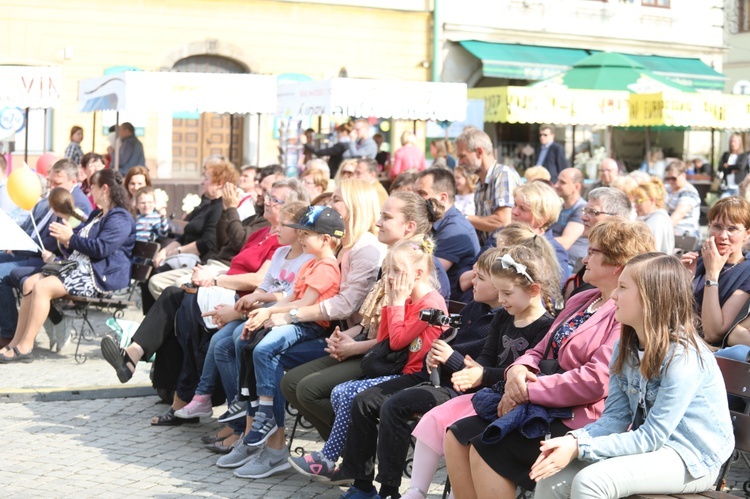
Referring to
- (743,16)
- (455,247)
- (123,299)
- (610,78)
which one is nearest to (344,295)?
(455,247)

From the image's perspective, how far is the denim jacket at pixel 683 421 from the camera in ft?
12.8

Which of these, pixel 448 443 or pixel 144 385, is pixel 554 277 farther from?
pixel 144 385

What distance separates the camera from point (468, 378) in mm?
4973

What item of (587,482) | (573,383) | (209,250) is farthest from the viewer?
(209,250)

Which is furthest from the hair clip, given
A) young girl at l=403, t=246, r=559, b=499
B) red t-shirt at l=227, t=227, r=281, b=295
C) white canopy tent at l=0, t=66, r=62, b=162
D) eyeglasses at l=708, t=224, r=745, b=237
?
white canopy tent at l=0, t=66, r=62, b=162

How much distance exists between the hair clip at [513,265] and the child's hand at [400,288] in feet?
2.26

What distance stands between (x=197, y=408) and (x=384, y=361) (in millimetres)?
1764

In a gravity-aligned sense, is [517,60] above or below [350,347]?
above

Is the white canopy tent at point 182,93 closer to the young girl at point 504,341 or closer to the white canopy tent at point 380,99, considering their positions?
the white canopy tent at point 380,99

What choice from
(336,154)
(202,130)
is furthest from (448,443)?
(202,130)

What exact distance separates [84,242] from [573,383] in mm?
5478

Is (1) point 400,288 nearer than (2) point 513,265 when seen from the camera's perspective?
No

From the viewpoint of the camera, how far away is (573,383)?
446cm

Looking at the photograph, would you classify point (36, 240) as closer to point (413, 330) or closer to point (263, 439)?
point (263, 439)
